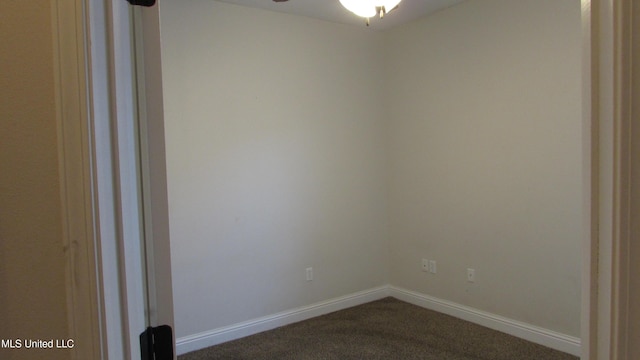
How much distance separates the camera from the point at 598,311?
2.25 feet

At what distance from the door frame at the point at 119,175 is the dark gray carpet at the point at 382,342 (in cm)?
245

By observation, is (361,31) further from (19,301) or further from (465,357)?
(19,301)

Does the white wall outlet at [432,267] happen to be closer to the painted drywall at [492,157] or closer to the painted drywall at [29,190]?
the painted drywall at [492,157]

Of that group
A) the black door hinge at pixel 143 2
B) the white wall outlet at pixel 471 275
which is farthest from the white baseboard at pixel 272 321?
the black door hinge at pixel 143 2

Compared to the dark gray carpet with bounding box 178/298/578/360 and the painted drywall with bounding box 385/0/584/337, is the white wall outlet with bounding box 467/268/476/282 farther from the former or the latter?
the dark gray carpet with bounding box 178/298/578/360

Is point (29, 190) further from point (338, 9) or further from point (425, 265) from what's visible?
point (425, 265)

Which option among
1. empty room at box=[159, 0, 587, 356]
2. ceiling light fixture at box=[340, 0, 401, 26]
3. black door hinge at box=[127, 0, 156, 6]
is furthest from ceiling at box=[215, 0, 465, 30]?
black door hinge at box=[127, 0, 156, 6]

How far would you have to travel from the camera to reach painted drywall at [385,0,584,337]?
296 cm

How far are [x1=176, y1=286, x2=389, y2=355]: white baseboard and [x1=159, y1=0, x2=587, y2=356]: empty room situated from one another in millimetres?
14

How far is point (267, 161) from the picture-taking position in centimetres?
355

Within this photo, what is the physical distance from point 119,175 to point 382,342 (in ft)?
9.42

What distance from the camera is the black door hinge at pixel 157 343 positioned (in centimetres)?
89

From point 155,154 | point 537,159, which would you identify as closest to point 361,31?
point 537,159

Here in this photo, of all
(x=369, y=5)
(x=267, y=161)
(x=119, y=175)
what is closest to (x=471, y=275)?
(x=267, y=161)
